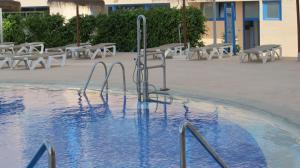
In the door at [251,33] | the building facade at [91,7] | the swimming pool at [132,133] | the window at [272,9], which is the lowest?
the swimming pool at [132,133]

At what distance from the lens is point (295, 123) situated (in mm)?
10094

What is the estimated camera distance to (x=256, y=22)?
32.8 meters

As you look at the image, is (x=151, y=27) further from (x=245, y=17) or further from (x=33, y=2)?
(x=33, y=2)

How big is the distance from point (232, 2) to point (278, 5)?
4.49 meters

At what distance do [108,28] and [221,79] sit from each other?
12420 millimetres

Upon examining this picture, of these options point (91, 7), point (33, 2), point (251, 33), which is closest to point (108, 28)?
point (91, 7)

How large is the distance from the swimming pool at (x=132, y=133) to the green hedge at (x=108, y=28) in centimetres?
1250

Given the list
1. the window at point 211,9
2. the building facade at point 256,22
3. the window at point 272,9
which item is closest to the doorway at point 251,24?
the building facade at point 256,22

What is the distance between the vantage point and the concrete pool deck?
12547mm

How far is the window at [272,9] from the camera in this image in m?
27.5

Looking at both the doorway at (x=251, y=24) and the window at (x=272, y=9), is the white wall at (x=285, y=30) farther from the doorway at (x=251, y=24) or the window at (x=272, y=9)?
the doorway at (x=251, y=24)


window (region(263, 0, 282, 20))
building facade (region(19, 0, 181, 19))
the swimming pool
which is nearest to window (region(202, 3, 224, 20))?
building facade (region(19, 0, 181, 19))

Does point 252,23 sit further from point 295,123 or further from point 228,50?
point 295,123

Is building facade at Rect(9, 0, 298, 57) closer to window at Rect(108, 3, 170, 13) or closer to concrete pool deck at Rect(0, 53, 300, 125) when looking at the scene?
window at Rect(108, 3, 170, 13)
